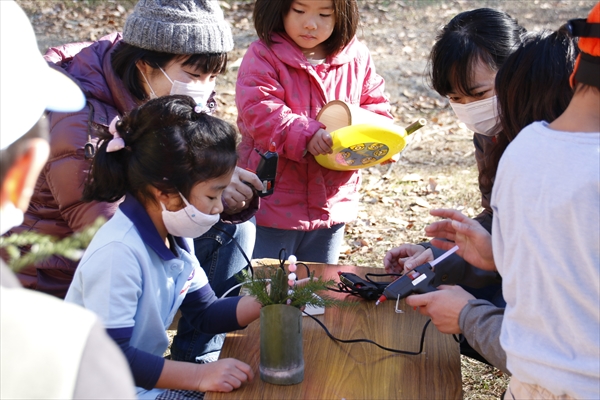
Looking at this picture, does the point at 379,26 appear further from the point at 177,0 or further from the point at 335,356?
the point at 335,356

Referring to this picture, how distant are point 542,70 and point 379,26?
7.13 m

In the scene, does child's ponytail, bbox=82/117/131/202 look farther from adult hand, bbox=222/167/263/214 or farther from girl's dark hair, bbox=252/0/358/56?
girl's dark hair, bbox=252/0/358/56

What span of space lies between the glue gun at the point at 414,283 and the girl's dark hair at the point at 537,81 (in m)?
0.45

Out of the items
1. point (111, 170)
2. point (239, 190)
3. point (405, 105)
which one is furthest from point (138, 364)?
point (405, 105)

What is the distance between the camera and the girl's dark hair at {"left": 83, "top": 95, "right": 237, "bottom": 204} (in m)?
2.13

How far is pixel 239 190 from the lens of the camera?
8.80ft

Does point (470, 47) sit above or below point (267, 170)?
above

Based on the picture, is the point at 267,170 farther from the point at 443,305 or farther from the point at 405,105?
the point at 405,105

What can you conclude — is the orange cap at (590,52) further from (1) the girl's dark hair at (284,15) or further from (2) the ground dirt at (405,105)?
(2) the ground dirt at (405,105)

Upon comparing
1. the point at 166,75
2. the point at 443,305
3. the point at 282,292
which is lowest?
Answer: the point at 443,305

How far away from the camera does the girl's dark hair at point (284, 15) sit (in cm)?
301

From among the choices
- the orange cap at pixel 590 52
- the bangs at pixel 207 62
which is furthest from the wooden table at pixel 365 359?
the bangs at pixel 207 62

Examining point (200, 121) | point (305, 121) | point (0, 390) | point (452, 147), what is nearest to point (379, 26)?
point (452, 147)

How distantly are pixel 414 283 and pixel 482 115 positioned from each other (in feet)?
2.51
